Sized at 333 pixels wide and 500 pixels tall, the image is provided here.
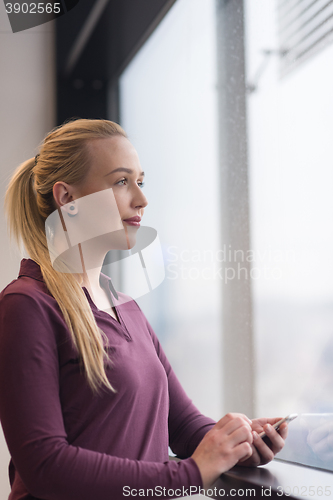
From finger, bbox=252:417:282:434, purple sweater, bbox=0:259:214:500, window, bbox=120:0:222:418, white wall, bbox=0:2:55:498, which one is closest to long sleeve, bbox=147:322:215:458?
purple sweater, bbox=0:259:214:500

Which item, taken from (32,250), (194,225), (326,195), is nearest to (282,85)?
(326,195)

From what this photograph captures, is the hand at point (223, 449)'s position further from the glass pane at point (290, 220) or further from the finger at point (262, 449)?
the glass pane at point (290, 220)

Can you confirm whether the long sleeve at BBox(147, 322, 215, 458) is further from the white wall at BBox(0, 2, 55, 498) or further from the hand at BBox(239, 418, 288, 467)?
the white wall at BBox(0, 2, 55, 498)

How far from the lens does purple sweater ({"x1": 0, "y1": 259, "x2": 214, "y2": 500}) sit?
1.94 ft

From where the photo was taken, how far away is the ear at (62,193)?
31.9 inches

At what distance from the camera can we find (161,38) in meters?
1.41

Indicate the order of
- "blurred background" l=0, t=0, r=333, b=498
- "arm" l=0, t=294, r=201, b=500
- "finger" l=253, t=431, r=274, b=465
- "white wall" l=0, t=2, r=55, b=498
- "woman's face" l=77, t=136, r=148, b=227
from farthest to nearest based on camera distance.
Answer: "white wall" l=0, t=2, r=55, b=498
"blurred background" l=0, t=0, r=333, b=498
"woman's face" l=77, t=136, r=148, b=227
"finger" l=253, t=431, r=274, b=465
"arm" l=0, t=294, r=201, b=500

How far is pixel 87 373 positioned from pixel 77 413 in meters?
0.07

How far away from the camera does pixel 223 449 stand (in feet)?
2.11

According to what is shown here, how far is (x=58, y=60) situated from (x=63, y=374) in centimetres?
121

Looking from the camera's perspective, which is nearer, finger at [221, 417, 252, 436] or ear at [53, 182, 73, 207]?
finger at [221, 417, 252, 436]

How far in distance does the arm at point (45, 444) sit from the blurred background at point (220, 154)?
420mm

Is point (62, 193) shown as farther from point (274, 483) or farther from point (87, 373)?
point (274, 483)

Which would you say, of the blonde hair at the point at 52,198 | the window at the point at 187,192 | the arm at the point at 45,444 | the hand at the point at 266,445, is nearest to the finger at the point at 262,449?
the hand at the point at 266,445
